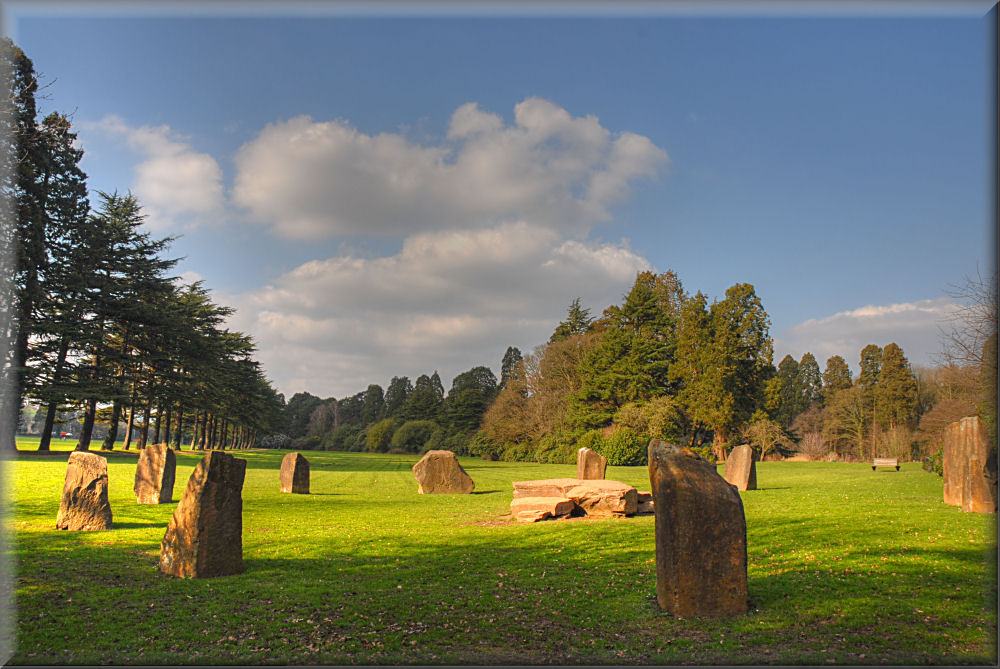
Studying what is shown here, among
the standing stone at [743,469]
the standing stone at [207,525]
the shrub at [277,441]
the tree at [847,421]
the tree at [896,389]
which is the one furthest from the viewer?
the shrub at [277,441]

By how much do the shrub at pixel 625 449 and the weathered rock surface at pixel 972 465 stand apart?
2534 centimetres

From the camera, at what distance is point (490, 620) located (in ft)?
20.2

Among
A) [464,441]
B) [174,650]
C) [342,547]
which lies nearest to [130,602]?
[174,650]

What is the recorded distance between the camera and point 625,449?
127 ft

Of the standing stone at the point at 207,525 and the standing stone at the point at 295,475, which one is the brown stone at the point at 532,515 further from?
the standing stone at the point at 295,475

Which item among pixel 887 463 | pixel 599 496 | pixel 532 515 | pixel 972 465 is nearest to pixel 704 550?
pixel 532 515

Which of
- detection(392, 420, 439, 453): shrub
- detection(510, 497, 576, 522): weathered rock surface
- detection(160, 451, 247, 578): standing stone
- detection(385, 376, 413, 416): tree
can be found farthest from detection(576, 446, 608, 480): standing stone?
detection(385, 376, 413, 416): tree

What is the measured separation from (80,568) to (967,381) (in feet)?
105

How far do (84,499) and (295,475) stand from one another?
28.6ft

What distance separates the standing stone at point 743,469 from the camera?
19.9 meters

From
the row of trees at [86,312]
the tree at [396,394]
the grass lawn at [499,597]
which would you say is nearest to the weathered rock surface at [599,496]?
the grass lawn at [499,597]

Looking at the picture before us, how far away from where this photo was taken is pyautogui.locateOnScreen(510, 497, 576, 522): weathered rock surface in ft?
45.1

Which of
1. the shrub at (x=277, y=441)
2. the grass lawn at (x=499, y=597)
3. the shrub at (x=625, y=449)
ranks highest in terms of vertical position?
the grass lawn at (x=499, y=597)

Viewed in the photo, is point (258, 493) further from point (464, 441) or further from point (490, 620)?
point (464, 441)
